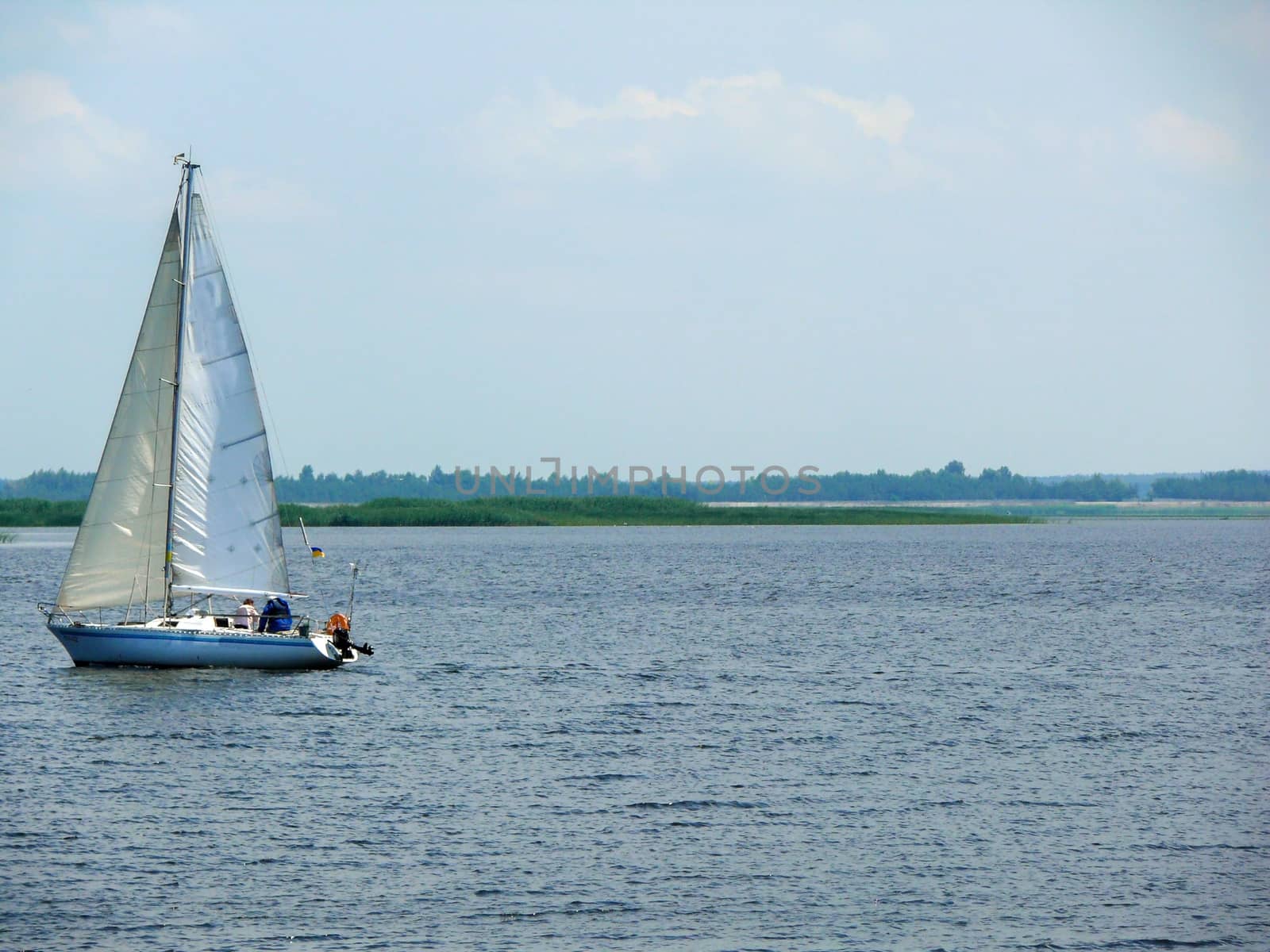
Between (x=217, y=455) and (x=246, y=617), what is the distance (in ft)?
19.9

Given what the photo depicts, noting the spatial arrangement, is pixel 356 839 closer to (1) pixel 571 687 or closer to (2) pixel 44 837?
(2) pixel 44 837

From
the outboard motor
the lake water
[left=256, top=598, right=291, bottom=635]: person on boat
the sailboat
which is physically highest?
the sailboat

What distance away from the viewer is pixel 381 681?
5234 centimetres

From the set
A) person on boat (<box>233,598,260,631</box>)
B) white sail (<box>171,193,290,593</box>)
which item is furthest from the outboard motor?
white sail (<box>171,193,290,593</box>)

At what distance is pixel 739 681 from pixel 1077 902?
28194 millimetres

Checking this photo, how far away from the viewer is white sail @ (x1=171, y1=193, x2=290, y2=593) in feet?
165

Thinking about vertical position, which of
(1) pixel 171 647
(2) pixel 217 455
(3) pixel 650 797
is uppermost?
(2) pixel 217 455

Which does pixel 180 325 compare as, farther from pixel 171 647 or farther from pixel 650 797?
pixel 650 797

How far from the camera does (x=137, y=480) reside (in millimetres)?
50531

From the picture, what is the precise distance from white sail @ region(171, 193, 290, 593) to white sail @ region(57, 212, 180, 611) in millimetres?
563

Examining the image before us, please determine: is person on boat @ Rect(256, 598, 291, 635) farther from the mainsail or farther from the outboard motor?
the mainsail

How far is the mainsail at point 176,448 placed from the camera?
164 feet

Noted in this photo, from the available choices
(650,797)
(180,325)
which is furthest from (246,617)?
(650,797)

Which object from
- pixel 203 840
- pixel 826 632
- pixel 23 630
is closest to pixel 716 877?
pixel 203 840
